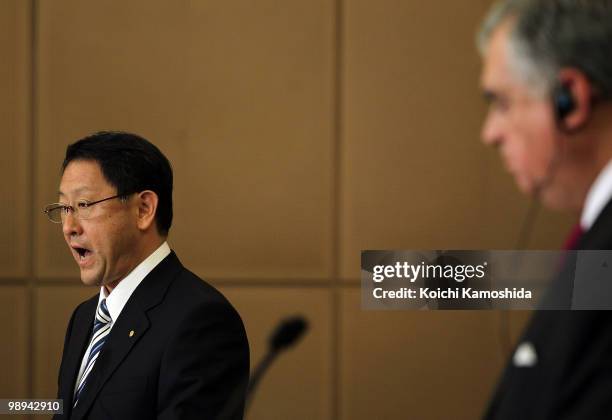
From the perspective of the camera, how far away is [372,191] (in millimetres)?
2693

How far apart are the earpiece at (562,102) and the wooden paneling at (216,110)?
1.88 m

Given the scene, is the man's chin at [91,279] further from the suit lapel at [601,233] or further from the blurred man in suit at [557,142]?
the suit lapel at [601,233]

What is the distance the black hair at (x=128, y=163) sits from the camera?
1963mm

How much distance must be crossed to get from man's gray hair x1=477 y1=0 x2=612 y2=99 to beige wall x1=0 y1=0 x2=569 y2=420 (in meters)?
1.80

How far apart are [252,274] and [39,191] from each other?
0.78m

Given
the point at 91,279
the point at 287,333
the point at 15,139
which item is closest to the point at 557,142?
the point at 287,333

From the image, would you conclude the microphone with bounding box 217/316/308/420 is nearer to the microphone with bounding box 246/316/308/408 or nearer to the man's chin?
the microphone with bounding box 246/316/308/408

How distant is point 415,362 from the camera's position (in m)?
2.71

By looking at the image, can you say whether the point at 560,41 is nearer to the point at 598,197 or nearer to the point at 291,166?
the point at 598,197

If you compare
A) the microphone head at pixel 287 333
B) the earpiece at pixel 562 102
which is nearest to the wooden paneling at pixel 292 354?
the microphone head at pixel 287 333

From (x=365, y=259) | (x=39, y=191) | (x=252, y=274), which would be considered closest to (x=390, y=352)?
(x=365, y=259)

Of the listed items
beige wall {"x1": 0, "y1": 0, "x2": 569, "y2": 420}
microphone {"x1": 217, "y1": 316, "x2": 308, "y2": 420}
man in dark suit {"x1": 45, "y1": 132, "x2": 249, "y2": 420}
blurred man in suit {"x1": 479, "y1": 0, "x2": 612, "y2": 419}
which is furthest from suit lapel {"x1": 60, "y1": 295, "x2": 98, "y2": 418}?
blurred man in suit {"x1": 479, "y1": 0, "x2": 612, "y2": 419}

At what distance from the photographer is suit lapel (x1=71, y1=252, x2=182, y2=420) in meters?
1.80

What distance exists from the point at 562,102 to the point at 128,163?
4.31 feet
